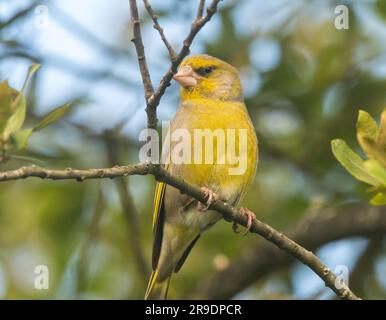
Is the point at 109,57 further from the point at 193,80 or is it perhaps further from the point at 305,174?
the point at 305,174

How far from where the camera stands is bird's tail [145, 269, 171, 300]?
4844mm

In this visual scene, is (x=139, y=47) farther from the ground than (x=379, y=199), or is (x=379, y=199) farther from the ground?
(x=139, y=47)

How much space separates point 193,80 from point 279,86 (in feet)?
3.62

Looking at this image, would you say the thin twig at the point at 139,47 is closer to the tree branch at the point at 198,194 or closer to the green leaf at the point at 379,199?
the tree branch at the point at 198,194

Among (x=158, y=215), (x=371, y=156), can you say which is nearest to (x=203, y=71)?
(x=158, y=215)

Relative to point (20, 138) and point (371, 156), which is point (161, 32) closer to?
point (20, 138)

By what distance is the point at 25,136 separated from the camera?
303cm

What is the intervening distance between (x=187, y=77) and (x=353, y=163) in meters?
1.96

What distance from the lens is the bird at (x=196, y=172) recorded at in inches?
179

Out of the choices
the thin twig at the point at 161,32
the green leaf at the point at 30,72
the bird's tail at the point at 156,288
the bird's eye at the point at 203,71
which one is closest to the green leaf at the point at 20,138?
the green leaf at the point at 30,72

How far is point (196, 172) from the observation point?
178 inches

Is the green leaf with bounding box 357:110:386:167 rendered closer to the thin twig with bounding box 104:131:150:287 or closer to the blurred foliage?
the blurred foliage
